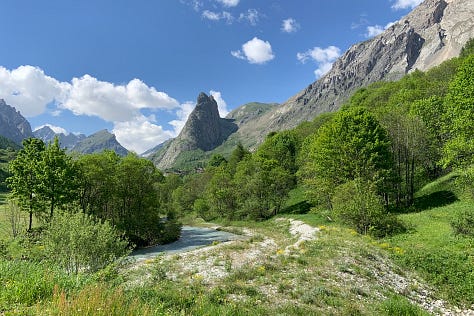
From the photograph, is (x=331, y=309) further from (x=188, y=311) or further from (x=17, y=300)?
(x=17, y=300)

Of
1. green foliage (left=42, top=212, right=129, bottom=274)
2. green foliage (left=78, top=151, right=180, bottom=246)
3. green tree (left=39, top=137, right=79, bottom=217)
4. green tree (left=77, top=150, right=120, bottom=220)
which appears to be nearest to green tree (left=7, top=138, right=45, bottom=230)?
green tree (left=39, top=137, right=79, bottom=217)

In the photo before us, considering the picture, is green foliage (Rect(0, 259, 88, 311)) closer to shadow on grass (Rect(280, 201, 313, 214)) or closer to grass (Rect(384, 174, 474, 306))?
grass (Rect(384, 174, 474, 306))

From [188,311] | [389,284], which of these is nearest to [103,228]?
[188,311]

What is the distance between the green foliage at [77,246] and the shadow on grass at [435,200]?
1568 inches

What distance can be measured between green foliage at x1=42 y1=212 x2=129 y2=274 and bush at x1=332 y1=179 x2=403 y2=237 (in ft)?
88.7

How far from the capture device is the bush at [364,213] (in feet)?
109

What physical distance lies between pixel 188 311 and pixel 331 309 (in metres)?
7.05

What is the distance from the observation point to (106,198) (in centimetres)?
4766

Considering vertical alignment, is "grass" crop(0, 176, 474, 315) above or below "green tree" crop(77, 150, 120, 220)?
below

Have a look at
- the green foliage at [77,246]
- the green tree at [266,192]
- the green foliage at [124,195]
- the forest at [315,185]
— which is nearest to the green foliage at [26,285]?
the forest at [315,185]

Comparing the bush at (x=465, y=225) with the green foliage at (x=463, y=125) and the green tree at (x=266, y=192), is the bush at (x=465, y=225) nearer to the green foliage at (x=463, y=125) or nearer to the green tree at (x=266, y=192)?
the green foliage at (x=463, y=125)

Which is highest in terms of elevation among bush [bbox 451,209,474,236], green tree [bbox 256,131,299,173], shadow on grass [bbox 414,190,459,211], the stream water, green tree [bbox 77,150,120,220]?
green tree [bbox 256,131,299,173]

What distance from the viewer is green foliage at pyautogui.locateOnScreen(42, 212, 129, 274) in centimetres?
1775

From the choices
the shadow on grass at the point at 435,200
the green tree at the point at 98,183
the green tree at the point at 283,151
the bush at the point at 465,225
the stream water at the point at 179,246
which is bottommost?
the stream water at the point at 179,246
